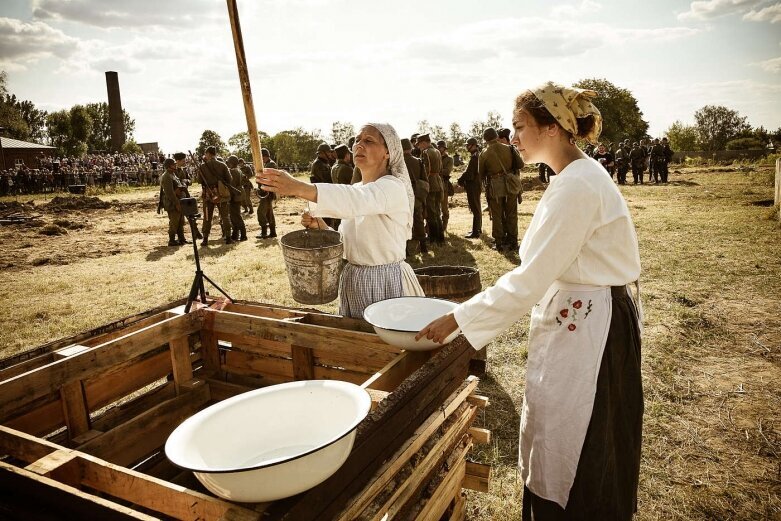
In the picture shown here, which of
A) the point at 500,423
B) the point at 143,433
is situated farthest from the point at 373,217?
the point at 500,423

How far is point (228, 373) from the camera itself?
10.6ft

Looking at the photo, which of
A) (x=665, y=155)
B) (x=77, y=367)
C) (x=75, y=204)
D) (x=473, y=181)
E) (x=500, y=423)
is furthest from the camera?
(x=665, y=155)

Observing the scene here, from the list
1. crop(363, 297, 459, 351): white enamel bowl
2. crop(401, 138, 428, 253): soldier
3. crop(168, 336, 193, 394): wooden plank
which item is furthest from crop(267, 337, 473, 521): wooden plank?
crop(401, 138, 428, 253): soldier

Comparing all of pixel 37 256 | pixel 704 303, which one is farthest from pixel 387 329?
pixel 37 256

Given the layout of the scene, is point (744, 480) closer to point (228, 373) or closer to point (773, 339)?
point (773, 339)

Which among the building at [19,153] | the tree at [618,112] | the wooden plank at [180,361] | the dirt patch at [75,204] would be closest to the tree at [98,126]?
the building at [19,153]

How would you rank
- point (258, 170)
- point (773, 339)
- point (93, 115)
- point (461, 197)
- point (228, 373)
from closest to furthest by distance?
point (258, 170) < point (228, 373) < point (773, 339) < point (461, 197) < point (93, 115)

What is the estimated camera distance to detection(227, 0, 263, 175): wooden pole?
81.5 inches

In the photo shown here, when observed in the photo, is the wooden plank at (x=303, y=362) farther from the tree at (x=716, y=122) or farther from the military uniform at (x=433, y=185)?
the tree at (x=716, y=122)

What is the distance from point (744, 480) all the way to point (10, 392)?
4121 millimetres

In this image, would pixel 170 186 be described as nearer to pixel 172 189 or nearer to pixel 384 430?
pixel 172 189

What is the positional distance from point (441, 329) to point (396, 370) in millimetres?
353

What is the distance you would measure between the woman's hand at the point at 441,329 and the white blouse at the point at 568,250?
0.30 feet

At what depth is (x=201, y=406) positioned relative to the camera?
3059mm
